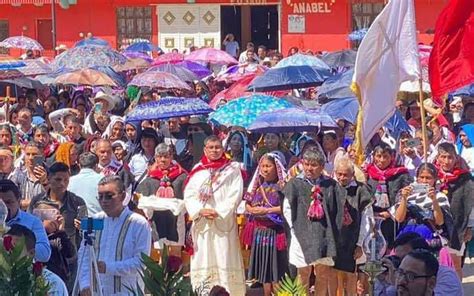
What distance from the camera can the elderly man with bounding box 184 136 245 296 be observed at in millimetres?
10578

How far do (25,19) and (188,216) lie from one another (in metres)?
23.6

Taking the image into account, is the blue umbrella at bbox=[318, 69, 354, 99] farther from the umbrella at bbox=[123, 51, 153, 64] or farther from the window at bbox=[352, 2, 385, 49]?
the window at bbox=[352, 2, 385, 49]

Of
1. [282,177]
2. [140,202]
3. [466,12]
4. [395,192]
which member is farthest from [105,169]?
[466,12]

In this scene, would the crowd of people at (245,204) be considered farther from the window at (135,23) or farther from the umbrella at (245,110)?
the window at (135,23)

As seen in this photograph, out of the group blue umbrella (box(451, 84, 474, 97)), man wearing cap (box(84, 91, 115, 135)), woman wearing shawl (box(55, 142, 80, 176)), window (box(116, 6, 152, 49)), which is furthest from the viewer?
window (box(116, 6, 152, 49))

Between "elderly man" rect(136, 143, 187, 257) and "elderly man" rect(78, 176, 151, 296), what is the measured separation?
9.60 ft

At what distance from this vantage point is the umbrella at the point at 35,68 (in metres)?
19.9

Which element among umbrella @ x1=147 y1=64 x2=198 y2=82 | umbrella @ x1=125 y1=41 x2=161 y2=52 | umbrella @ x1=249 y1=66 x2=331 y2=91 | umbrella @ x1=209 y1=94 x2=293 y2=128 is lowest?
umbrella @ x1=209 y1=94 x2=293 y2=128

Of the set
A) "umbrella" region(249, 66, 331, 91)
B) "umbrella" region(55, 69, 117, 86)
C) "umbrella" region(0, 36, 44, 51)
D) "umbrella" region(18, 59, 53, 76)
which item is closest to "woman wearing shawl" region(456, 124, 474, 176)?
"umbrella" region(249, 66, 331, 91)

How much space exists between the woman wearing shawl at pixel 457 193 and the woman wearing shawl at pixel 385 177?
444mm

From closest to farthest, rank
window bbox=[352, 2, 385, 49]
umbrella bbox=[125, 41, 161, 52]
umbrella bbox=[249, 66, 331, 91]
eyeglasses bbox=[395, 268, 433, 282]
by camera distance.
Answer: eyeglasses bbox=[395, 268, 433, 282] < umbrella bbox=[249, 66, 331, 91] < umbrella bbox=[125, 41, 161, 52] < window bbox=[352, 2, 385, 49]

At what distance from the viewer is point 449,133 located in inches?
550

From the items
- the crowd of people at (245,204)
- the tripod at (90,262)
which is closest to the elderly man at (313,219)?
the crowd of people at (245,204)

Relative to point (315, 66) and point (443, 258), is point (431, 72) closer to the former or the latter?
point (443, 258)
